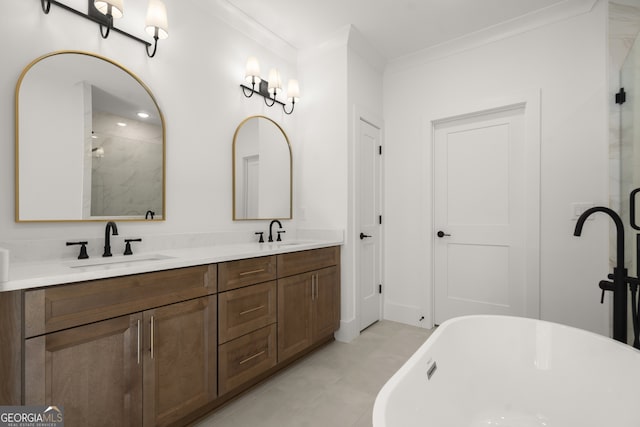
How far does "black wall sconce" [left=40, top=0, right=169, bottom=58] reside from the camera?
63.6 inches

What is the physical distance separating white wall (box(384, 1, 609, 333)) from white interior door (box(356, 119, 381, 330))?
38cm

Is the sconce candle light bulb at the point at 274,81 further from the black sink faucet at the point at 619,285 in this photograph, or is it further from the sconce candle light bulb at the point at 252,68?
the black sink faucet at the point at 619,285

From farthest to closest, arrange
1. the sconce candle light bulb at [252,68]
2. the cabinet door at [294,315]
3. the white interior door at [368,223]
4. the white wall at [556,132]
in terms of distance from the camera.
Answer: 1. the white interior door at [368,223]
2. the sconce candle light bulb at [252,68]
3. the white wall at [556,132]
4. the cabinet door at [294,315]

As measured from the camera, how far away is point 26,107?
1.48 metres

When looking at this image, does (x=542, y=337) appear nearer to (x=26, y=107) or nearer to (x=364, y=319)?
(x=364, y=319)

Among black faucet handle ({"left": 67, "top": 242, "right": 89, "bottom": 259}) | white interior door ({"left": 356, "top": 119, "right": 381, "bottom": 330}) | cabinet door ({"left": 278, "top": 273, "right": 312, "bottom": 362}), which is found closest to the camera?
black faucet handle ({"left": 67, "top": 242, "right": 89, "bottom": 259})

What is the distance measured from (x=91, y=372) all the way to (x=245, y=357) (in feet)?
2.66

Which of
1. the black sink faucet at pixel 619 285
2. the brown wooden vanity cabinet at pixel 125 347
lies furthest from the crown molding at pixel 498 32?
the brown wooden vanity cabinet at pixel 125 347

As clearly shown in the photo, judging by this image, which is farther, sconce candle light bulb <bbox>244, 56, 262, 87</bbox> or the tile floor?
sconce candle light bulb <bbox>244, 56, 262, 87</bbox>

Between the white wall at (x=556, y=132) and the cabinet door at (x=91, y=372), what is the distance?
99.2 inches

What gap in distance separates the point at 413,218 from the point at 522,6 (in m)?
1.93

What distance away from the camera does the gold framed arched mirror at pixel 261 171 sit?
2.51m

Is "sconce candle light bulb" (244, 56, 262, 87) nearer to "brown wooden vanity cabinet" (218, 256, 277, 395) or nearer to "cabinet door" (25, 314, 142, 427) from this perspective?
"brown wooden vanity cabinet" (218, 256, 277, 395)

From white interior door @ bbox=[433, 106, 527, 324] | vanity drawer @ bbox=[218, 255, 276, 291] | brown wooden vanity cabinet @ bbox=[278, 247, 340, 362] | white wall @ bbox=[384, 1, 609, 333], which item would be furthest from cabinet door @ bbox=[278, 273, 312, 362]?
white interior door @ bbox=[433, 106, 527, 324]
